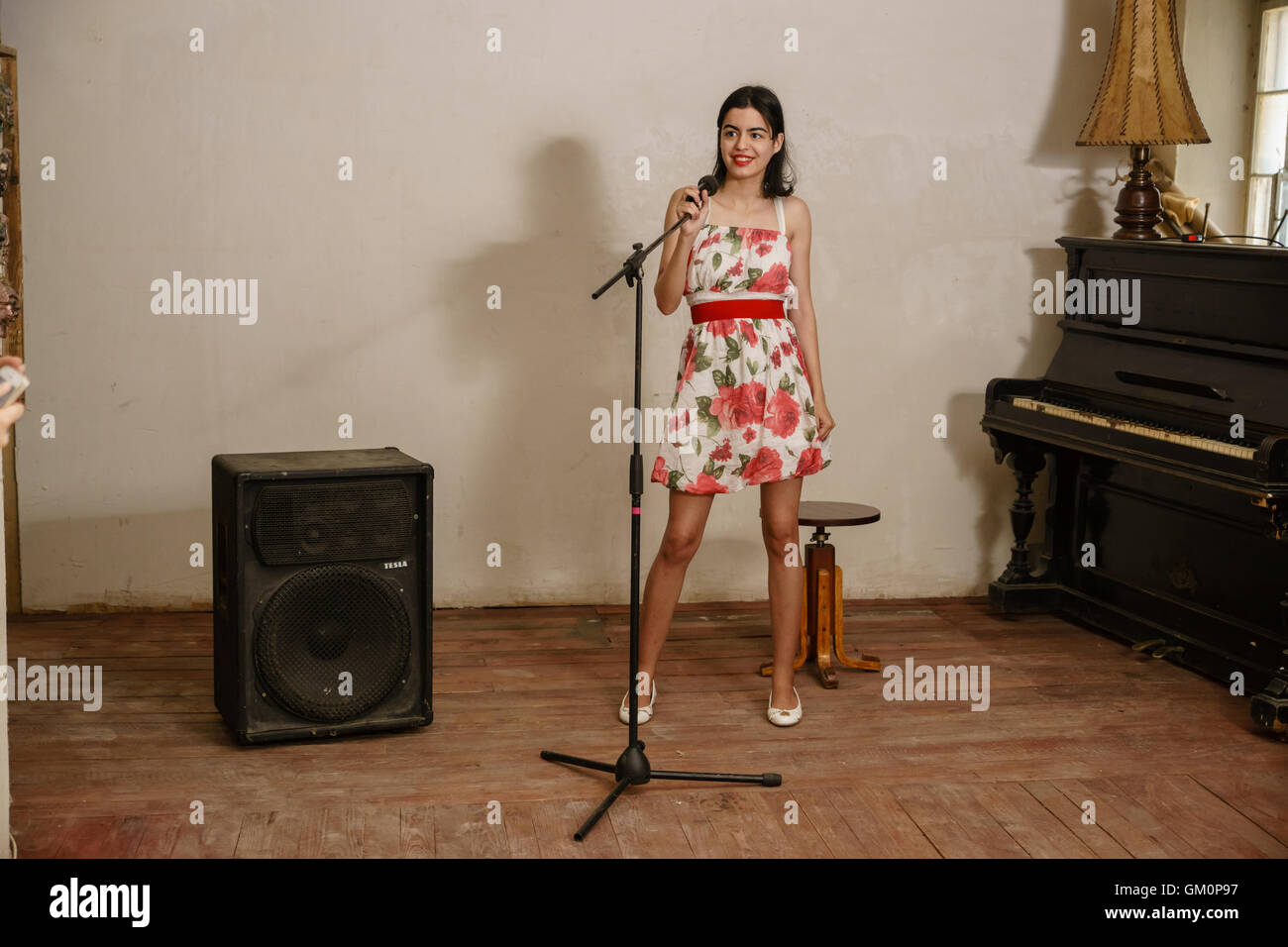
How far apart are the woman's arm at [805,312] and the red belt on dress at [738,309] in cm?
10

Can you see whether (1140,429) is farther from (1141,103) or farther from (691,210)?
(691,210)

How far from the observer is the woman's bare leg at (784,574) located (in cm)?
353

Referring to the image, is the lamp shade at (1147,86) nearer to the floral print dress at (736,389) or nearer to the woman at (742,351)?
the woman at (742,351)

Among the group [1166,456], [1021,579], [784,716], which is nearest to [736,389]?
[784,716]

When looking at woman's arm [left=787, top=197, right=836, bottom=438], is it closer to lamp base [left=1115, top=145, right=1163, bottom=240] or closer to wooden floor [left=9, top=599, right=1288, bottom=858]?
wooden floor [left=9, top=599, right=1288, bottom=858]

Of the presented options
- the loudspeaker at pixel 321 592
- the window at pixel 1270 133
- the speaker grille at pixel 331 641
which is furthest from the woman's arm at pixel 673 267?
the window at pixel 1270 133

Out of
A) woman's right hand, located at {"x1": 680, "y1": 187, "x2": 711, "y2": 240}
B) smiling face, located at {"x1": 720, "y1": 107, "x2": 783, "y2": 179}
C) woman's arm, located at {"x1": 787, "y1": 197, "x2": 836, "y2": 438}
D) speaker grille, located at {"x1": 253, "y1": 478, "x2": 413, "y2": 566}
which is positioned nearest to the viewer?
woman's right hand, located at {"x1": 680, "y1": 187, "x2": 711, "y2": 240}

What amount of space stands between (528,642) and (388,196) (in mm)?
1531

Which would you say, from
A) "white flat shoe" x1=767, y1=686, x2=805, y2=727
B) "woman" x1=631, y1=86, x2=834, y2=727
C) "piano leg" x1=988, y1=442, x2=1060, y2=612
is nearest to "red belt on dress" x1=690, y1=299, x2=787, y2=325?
"woman" x1=631, y1=86, x2=834, y2=727

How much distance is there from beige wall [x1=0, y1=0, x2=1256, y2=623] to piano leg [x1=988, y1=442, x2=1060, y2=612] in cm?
33

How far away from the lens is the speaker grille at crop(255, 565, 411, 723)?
3.29 meters

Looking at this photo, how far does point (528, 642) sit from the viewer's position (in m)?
4.35

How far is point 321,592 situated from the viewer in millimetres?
3311

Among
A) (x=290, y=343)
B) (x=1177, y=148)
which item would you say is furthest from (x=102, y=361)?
(x=1177, y=148)
